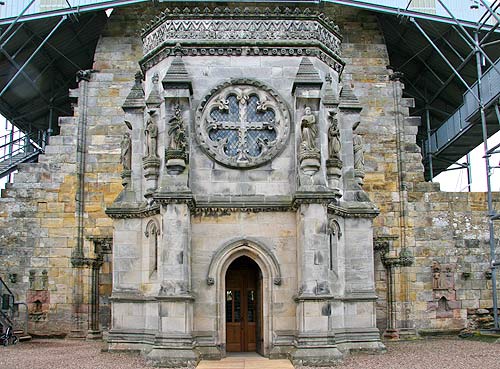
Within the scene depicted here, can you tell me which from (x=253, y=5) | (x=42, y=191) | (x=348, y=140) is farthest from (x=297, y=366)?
(x=253, y=5)

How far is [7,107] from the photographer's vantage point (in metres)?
31.4

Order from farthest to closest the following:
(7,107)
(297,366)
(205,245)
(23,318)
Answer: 1. (7,107)
2. (23,318)
3. (205,245)
4. (297,366)

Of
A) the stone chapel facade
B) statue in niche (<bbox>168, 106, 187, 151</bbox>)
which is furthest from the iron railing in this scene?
statue in niche (<bbox>168, 106, 187, 151</bbox>)

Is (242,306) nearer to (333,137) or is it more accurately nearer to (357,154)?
(333,137)

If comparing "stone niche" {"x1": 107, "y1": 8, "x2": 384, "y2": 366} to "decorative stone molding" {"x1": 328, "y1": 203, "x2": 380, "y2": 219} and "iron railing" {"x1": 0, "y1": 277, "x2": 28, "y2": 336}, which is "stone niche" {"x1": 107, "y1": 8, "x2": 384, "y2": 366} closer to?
"decorative stone molding" {"x1": 328, "y1": 203, "x2": 380, "y2": 219}

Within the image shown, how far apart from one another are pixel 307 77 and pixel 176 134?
3964 millimetres

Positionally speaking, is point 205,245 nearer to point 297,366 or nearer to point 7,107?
point 297,366

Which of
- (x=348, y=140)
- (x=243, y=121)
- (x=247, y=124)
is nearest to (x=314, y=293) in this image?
(x=247, y=124)

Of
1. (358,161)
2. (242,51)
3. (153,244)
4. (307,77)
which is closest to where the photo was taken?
(307,77)

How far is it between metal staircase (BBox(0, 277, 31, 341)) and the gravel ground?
64.6 inches

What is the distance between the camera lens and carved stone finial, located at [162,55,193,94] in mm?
17938

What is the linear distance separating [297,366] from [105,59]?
15279mm

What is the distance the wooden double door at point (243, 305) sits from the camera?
1884cm

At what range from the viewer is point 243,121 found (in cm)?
1872
